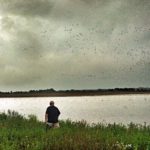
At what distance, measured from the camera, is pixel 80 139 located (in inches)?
707

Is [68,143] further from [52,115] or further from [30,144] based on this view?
[52,115]

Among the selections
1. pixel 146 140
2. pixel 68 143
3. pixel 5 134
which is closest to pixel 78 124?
pixel 5 134

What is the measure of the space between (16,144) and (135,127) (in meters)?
9.72

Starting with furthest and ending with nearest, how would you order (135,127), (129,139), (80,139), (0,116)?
(0,116) < (135,127) < (129,139) < (80,139)

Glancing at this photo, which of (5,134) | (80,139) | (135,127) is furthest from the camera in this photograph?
(135,127)

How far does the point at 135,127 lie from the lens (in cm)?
2639

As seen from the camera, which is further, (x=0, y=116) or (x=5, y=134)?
(x=0, y=116)

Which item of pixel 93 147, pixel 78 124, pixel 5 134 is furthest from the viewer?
pixel 78 124

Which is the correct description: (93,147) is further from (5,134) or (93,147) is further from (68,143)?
(5,134)

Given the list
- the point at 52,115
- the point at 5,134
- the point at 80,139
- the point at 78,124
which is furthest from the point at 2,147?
the point at 78,124

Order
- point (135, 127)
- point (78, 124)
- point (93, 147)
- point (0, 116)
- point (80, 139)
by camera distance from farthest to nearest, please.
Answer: point (0, 116) → point (78, 124) → point (135, 127) → point (80, 139) → point (93, 147)

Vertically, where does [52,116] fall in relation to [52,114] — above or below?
below

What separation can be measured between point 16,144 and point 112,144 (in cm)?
363

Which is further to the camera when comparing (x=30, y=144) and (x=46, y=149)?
(x=30, y=144)
